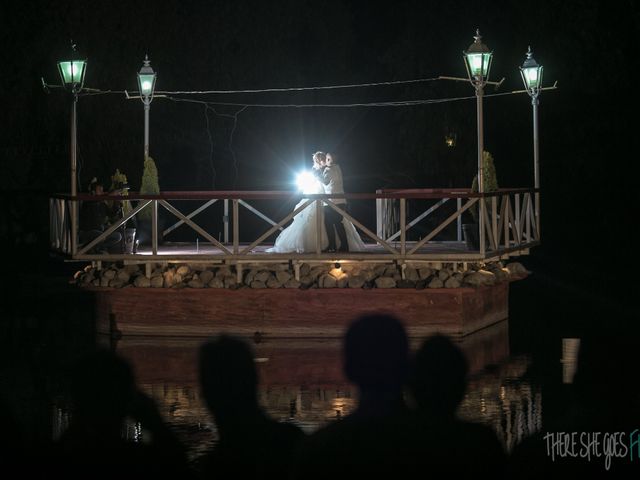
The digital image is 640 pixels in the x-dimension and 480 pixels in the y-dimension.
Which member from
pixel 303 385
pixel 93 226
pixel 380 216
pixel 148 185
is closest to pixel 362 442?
pixel 303 385

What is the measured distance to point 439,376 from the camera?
7734 mm

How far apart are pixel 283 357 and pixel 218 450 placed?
18.7 feet

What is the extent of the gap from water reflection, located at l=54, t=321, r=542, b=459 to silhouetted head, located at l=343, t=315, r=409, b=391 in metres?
3.26

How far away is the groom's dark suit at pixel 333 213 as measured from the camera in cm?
1889

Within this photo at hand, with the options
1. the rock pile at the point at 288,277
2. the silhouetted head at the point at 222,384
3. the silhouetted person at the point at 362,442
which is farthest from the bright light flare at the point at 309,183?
the silhouetted person at the point at 362,442

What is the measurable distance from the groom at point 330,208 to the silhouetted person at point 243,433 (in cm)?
579

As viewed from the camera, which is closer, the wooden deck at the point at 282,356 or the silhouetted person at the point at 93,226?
the wooden deck at the point at 282,356

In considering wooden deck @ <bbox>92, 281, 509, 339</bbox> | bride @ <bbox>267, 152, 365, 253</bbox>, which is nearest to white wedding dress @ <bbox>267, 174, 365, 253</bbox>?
bride @ <bbox>267, 152, 365, 253</bbox>

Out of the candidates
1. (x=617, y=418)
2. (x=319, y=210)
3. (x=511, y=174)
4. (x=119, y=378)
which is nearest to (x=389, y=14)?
(x=511, y=174)

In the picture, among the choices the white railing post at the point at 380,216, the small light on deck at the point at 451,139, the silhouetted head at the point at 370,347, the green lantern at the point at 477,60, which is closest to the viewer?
the silhouetted head at the point at 370,347

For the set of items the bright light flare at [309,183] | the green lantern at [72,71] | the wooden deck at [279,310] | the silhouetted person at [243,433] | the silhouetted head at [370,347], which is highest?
the green lantern at [72,71]

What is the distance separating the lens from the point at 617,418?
10.8 metres

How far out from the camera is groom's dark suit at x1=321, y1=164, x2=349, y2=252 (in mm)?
18891

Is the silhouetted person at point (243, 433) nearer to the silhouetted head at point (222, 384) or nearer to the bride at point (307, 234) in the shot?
the silhouetted head at point (222, 384)
